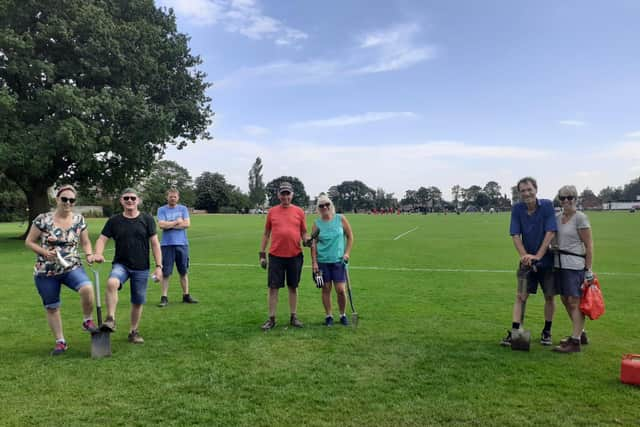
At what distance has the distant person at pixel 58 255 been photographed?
5.16 metres

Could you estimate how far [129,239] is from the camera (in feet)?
18.1

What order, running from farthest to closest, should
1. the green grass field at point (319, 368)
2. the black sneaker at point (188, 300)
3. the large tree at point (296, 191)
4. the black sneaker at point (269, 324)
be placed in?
the large tree at point (296, 191) → the black sneaker at point (188, 300) → the black sneaker at point (269, 324) → the green grass field at point (319, 368)

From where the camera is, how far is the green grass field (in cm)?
377

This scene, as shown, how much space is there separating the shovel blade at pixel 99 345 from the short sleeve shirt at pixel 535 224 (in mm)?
5143

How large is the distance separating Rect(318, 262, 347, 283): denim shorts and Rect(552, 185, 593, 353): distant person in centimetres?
281

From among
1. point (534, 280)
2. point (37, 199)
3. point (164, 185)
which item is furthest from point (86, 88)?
point (164, 185)

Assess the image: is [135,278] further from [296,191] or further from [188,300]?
[296,191]

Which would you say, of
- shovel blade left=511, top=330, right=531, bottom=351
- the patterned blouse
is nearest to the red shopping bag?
shovel blade left=511, top=330, right=531, bottom=351

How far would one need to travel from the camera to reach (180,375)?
15.2 ft

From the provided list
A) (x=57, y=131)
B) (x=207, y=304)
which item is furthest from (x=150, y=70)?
(x=207, y=304)

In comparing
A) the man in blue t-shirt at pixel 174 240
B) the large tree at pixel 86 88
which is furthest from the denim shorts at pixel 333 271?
the large tree at pixel 86 88

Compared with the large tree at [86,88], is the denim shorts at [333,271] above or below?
below

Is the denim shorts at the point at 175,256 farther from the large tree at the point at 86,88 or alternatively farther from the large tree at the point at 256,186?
the large tree at the point at 256,186

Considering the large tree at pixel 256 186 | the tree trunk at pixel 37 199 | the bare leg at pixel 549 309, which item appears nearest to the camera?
the bare leg at pixel 549 309
